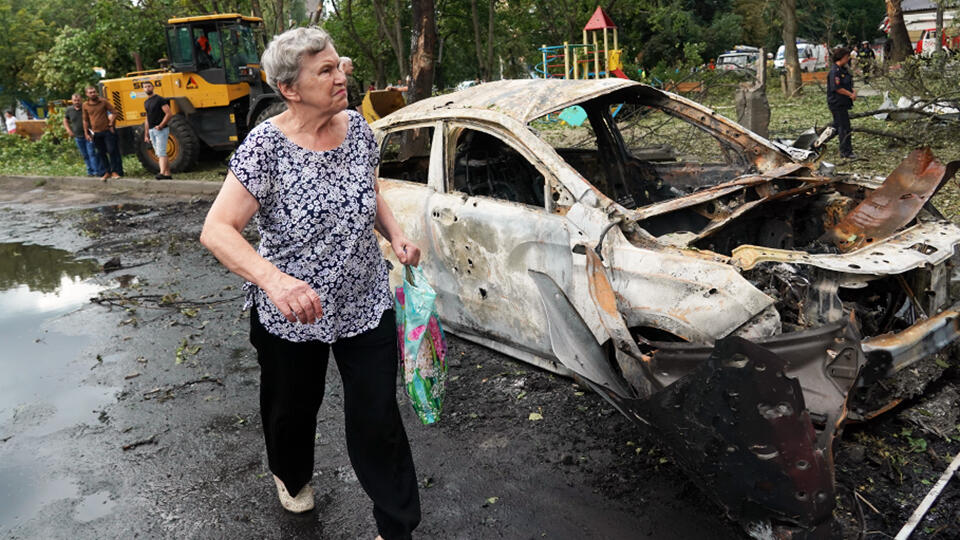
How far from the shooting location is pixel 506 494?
3.26 meters

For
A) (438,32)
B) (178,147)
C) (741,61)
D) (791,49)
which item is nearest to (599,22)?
(438,32)

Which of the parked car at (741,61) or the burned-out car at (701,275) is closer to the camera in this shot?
the burned-out car at (701,275)

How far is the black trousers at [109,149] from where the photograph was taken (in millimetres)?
14430

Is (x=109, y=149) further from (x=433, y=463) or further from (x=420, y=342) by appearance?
(x=420, y=342)

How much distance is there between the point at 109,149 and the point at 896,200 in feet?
47.8

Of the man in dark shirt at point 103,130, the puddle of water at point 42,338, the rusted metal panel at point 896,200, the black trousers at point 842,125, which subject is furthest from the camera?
the man in dark shirt at point 103,130

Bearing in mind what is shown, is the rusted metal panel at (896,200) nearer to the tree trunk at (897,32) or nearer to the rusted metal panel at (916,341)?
the rusted metal panel at (916,341)

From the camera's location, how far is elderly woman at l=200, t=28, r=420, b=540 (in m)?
2.37

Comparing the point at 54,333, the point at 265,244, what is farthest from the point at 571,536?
the point at 54,333

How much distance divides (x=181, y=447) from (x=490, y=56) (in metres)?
21.8

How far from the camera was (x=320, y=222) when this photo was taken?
2482mm

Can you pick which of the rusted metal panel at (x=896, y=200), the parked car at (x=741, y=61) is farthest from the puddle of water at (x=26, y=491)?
the parked car at (x=741, y=61)

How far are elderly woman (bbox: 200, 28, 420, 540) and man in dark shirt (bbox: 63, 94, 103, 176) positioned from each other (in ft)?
47.0

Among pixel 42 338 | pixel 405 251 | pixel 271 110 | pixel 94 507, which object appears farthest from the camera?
pixel 271 110
